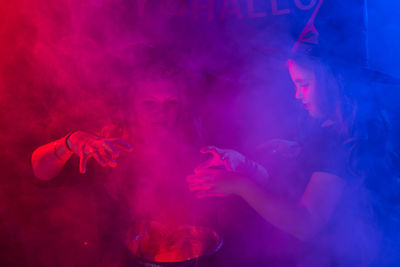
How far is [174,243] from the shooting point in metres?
1.46

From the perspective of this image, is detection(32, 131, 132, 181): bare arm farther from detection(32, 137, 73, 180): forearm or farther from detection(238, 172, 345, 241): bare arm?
detection(238, 172, 345, 241): bare arm

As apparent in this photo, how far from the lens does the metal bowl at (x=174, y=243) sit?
1.36 m

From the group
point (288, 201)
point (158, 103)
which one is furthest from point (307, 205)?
point (158, 103)

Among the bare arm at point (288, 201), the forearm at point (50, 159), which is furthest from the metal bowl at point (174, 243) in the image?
the forearm at point (50, 159)

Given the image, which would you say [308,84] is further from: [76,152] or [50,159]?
[50,159]

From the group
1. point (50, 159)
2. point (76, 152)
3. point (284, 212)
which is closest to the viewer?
point (284, 212)

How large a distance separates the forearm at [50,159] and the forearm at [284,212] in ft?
4.11

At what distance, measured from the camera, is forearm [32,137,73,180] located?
1.93 meters

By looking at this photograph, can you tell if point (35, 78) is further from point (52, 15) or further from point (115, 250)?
point (115, 250)

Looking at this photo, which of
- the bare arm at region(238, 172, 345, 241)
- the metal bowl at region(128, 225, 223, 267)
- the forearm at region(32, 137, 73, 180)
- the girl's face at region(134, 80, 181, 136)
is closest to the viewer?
the metal bowl at region(128, 225, 223, 267)

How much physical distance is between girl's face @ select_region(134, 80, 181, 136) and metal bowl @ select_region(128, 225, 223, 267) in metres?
0.89

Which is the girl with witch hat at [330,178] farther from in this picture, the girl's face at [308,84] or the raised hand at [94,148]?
the raised hand at [94,148]

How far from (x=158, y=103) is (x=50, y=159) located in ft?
2.81

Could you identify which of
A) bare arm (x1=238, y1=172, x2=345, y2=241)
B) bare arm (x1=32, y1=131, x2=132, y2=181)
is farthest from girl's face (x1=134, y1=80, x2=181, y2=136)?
bare arm (x1=238, y1=172, x2=345, y2=241)
